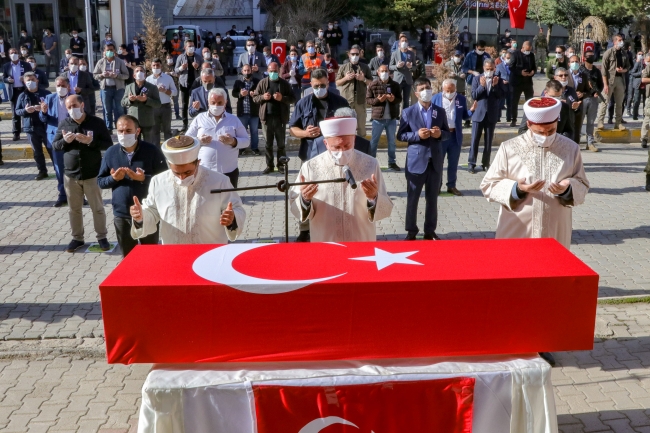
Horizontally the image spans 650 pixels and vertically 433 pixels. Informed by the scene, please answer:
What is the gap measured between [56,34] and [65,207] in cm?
2171

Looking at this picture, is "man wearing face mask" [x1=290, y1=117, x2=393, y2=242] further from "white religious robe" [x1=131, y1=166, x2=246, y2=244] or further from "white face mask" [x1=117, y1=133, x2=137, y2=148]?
"white face mask" [x1=117, y1=133, x2=137, y2=148]

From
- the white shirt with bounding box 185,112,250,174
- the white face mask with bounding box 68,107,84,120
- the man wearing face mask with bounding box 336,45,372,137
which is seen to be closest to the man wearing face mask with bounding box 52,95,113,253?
the white face mask with bounding box 68,107,84,120

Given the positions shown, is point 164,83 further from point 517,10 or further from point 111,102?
point 517,10

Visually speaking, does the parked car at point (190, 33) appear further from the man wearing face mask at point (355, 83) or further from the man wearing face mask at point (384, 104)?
the man wearing face mask at point (384, 104)

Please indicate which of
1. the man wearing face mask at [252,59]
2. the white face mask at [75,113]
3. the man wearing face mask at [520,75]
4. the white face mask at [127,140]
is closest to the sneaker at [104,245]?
the white face mask at [75,113]

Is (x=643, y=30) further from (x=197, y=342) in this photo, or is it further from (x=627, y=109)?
(x=197, y=342)

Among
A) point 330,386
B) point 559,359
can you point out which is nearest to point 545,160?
point 559,359

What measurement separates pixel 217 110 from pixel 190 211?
415 centimetres

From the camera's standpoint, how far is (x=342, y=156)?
6.30m

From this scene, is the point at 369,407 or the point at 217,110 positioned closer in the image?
the point at 369,407

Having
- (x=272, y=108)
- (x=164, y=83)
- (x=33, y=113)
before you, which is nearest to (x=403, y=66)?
(x=272, y=108)

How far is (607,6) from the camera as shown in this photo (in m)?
38.5

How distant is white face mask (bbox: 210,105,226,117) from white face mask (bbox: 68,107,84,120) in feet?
5.25

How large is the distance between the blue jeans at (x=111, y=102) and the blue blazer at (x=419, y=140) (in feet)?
30.7
